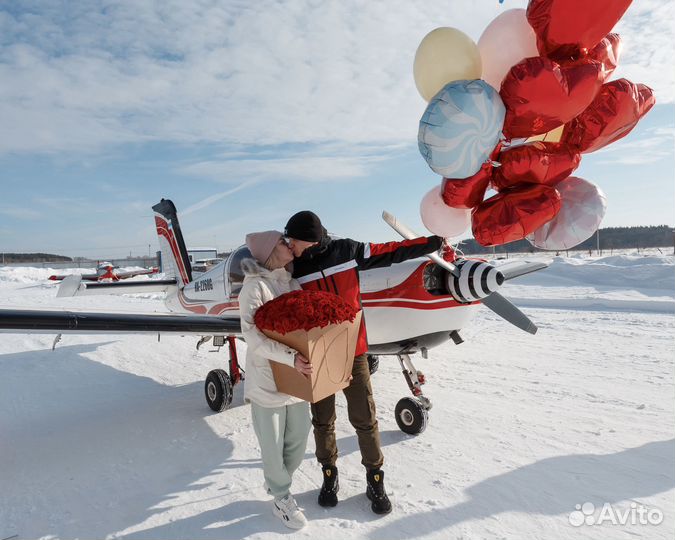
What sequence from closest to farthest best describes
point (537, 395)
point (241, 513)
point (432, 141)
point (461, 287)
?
point (432, 141) → point (241, 513) → point (461, 287) → point (537, 395)

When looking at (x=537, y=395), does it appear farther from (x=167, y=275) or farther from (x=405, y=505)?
(x=167, y=275)

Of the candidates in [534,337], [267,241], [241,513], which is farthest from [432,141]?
[534,337]

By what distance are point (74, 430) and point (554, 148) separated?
15.1 ft

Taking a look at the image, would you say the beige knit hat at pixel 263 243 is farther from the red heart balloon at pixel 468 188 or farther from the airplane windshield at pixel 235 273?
the airplane windshield at pixel 235 273

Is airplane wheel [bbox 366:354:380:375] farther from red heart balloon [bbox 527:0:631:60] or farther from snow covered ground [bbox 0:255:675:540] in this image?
red heart balloon [bbox 527:0:631:60]

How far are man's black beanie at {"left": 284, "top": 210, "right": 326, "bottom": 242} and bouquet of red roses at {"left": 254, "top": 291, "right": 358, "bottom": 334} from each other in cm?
34

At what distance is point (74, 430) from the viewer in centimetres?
391

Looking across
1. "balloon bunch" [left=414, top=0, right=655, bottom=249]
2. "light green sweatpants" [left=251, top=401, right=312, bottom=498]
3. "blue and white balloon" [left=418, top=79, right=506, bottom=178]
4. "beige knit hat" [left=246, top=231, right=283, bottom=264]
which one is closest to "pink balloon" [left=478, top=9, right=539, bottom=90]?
"balloon bunch" [left=414, top=0, right=655, bottom=249]

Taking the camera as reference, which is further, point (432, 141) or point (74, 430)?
point (74, 430)

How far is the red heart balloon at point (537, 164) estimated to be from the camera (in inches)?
79.4

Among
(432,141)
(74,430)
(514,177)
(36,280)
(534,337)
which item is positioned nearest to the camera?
(432,141)

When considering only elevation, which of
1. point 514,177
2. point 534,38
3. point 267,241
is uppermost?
point 534,38

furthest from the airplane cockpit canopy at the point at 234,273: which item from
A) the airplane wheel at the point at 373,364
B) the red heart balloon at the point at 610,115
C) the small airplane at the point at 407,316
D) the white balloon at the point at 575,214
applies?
the red heart balloon at the point at 610,115

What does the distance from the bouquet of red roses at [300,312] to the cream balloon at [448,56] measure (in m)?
1.25
